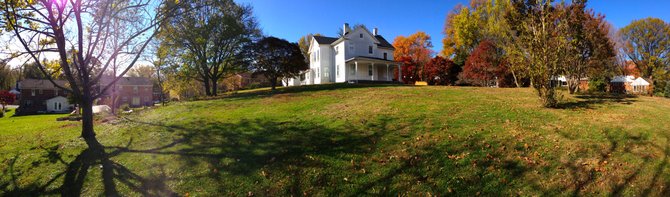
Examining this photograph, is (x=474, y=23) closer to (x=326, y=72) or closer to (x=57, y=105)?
(x=326, y=72)

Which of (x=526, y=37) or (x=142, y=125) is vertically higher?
(x=526, y=37)

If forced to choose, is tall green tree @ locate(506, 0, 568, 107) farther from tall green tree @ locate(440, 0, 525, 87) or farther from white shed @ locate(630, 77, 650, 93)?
white shed @ locate(630, 77, 650, 93)

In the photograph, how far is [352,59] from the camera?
101 feet

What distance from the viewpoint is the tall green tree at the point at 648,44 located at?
37156mm

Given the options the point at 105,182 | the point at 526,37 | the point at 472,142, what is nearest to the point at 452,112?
the point at 472,142

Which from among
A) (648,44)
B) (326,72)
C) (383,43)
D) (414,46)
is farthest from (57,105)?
(648,44)

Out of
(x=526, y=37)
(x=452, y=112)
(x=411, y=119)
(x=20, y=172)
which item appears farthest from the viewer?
(x=526, y=37)

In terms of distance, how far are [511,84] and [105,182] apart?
2614 centimetres

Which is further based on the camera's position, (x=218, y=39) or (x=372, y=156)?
(x=218, y=39)

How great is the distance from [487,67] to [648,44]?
31.6 metres

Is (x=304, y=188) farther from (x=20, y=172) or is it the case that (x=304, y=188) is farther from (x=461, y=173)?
(x=20, y=172)

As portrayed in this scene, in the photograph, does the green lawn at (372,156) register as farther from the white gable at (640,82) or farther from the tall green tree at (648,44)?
the tall green tree at (648,44)

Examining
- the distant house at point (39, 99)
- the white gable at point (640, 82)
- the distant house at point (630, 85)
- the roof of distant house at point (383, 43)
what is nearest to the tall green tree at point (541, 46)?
the distant house at point (630, 85)

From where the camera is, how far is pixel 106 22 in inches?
400
